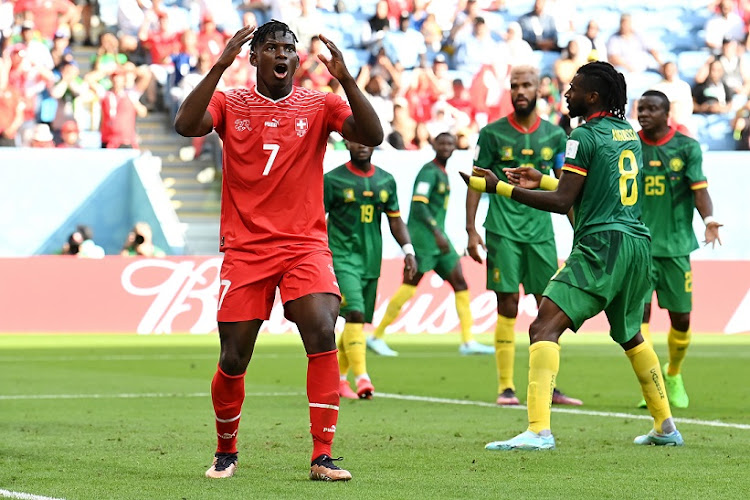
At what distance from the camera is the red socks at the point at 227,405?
7090 mm

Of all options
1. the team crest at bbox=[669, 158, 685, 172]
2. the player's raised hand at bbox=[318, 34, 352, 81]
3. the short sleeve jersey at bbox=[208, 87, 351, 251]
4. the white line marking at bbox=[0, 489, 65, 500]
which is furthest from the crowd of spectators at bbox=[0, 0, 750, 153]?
the white line marking at bbox=[0, 489, 65, 500]

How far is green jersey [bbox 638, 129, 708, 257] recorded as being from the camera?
11.0 m

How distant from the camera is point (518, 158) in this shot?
11.1 meters

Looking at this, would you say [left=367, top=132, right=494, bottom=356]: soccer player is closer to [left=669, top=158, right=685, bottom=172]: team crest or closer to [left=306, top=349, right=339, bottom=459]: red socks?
[left=669, top=158, right=685, bottom=172]: team crest

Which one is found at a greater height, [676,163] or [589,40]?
[676,163]

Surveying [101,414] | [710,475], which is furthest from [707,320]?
[710,475]

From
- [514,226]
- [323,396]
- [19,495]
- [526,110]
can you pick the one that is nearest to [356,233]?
[514,226]

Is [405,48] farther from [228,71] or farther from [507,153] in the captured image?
[507,153]

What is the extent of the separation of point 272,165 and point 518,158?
14.4ft

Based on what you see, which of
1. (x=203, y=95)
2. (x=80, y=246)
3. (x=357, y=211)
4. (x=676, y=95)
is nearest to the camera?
(x=203, y=95)

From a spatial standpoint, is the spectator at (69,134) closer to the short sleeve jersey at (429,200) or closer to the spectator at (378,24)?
the spectator at (378,24)

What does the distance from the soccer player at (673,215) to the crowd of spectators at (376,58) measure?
11.3 meters

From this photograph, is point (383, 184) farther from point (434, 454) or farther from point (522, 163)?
point (434, 454)

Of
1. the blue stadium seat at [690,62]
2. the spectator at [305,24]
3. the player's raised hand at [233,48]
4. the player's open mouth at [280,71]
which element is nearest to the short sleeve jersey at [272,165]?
the player's open mouth at [280,71]
